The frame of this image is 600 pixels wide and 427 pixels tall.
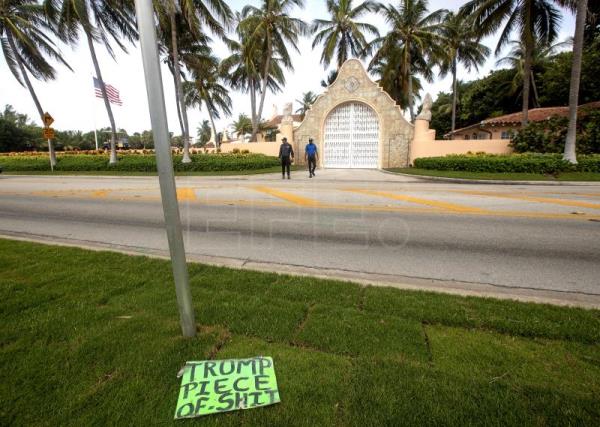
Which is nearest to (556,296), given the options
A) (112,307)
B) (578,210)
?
(112,307)

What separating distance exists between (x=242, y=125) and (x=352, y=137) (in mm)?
36284

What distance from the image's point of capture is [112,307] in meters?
2.93

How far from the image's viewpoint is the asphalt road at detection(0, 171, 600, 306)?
12.6ft

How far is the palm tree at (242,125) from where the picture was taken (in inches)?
2078

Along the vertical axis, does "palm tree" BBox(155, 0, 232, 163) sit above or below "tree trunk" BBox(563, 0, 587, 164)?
above

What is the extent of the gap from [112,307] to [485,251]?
4965 millimetres

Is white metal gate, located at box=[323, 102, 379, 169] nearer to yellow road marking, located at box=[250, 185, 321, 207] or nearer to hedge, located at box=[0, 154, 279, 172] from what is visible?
hedge, located at box=[0, 154, 279, 172]

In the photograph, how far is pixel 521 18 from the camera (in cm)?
1789

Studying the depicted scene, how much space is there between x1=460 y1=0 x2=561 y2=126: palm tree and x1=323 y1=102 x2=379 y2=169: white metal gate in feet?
27.1

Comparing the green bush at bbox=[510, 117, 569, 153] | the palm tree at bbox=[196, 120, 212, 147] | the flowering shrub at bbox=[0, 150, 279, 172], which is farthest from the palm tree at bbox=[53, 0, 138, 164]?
the palm tree at bbox=[196, 120, 212, 147]

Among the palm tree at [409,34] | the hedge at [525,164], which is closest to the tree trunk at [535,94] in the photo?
the palm tree at [409,34]

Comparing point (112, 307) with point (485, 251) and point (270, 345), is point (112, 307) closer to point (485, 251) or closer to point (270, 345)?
point (270, 345)

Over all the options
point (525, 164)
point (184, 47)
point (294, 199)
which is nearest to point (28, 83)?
point (184, 47)

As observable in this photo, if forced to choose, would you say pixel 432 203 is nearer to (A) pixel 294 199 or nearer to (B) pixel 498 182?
(A) pixel 294 199
